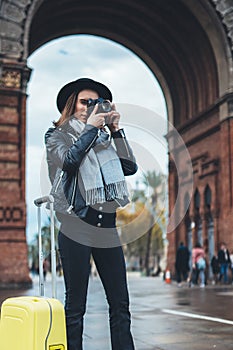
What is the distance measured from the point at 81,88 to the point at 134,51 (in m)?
31.8

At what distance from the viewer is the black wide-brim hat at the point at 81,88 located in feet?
16.9

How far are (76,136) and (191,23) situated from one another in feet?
88.8

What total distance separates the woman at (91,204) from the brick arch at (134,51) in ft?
63.3

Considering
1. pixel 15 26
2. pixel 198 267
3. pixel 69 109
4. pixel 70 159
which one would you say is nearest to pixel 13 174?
pixel 15 26

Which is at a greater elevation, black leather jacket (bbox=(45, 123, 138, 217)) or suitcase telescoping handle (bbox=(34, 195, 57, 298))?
black leather jacket (bbox=(45, 123, 138, 217))

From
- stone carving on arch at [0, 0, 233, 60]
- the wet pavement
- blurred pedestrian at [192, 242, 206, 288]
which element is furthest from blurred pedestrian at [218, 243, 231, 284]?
the wet pavement

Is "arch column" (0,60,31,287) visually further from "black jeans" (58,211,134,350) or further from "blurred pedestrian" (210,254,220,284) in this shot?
"black jeans" (58,211,134,350)

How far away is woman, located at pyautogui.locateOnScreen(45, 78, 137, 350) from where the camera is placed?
482cm

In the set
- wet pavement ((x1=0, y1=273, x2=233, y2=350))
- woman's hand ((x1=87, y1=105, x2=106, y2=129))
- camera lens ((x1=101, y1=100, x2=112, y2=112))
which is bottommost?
wet pavement ((x1=0, y1=273, x2=233, y2=350))

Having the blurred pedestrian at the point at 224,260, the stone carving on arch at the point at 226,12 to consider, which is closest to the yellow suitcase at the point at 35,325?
the blurred pedestrian at the point at 224,260

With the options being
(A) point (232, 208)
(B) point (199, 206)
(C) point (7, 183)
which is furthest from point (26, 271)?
(B) point (199, 206)

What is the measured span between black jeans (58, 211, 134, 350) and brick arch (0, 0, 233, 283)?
19.3 meters

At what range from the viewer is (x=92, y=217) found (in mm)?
4887

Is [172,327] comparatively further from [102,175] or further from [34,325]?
[34,325]
